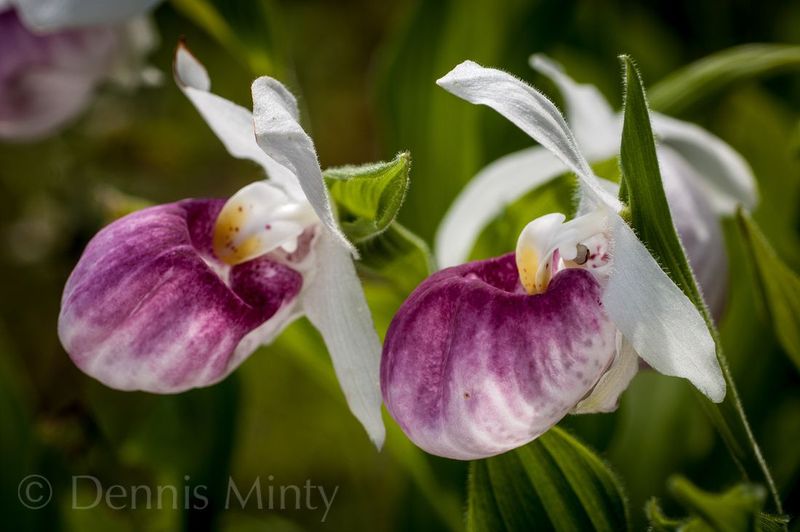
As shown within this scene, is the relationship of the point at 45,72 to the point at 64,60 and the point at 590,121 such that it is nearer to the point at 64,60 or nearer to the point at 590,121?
the point at 64,60


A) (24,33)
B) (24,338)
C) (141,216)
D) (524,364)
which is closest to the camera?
(524,364)

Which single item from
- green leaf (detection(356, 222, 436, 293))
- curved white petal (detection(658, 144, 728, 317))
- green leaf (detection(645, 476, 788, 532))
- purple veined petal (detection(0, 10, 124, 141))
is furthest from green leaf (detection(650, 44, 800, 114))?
purple veined petal (detection(0, 10, 124, 141))

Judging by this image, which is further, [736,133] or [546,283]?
[736,133]

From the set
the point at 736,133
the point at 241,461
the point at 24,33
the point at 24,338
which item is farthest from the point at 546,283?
the point at 24,338

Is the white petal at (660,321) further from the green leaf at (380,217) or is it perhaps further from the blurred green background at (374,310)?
the blurred green background at (374,310)

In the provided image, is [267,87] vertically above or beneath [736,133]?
above

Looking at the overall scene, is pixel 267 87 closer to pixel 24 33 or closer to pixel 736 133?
pixel 24 33

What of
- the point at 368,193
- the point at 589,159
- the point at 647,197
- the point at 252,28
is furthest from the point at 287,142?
the point at 252,28
